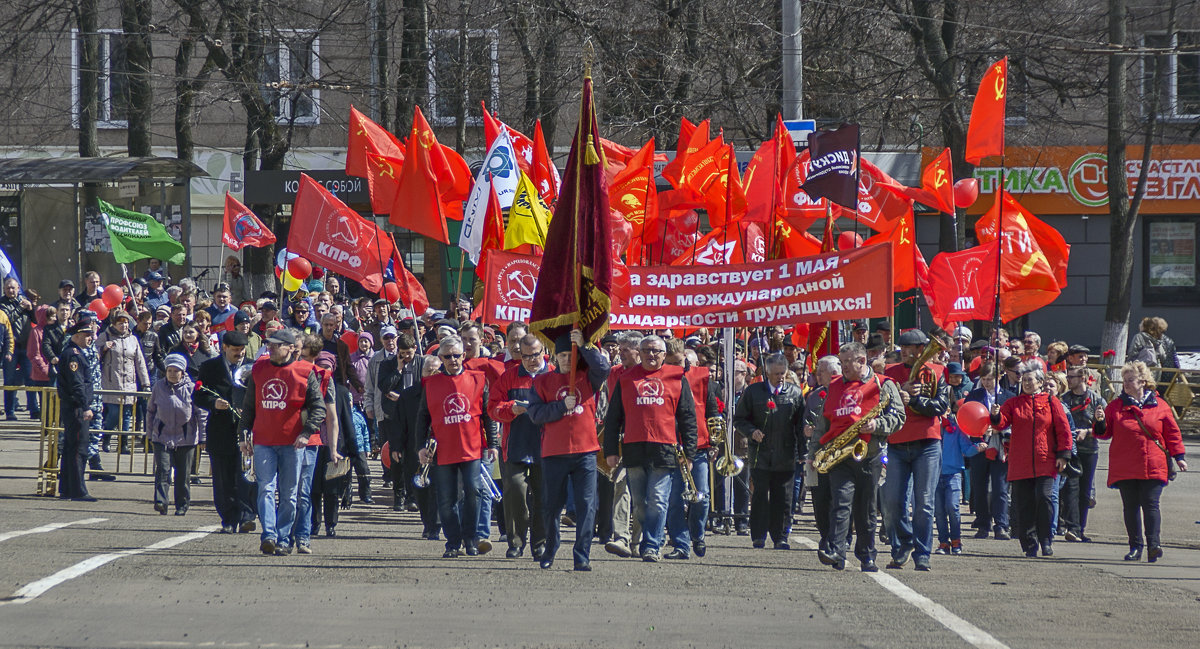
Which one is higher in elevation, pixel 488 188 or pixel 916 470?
pixel 488 188

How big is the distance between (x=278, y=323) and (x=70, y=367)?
6.54 ft

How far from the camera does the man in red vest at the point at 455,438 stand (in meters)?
10.4

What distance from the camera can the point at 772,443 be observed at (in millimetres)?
11375

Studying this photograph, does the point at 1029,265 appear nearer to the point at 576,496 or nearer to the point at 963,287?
the point at 963,287

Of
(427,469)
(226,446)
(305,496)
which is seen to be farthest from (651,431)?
(226,446)

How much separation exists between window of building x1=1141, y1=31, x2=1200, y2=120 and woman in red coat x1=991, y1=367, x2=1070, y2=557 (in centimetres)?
1667

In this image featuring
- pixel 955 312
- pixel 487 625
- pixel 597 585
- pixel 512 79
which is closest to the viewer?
pixel 487 625

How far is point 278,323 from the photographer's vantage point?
14469mm

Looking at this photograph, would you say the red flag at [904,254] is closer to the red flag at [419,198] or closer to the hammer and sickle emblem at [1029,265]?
the hammer and sickle emblem at [1029,265]

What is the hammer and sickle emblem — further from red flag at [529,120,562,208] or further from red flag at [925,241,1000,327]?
red flag at [529,120,562,208]

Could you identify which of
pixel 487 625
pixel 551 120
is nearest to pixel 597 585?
pixel 487 625

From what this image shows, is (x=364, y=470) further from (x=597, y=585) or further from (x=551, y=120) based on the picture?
(x=551, y=120)

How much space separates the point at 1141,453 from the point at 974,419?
1.31m

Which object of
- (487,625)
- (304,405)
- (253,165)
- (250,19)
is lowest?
(487,625)
